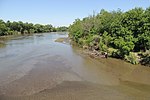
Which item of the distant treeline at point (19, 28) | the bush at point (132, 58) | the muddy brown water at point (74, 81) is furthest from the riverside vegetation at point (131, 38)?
the distant treeline at point (19, 28)

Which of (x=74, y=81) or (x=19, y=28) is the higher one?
(x=19, y=28)

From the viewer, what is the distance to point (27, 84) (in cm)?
2062

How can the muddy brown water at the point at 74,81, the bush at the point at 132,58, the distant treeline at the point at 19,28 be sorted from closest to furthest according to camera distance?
1. the muddy brown water at the point at 74,81
2. the bush at the point at 132,58
3. the distant treeline at the point at 19,28

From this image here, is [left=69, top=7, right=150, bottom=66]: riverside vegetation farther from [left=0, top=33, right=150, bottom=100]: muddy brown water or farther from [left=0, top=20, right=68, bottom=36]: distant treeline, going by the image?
[left=0, top=20, right=68, bottom=36]: distant treeline

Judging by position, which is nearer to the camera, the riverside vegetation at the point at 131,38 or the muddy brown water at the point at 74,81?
the muddy brown water at the point at 74,81

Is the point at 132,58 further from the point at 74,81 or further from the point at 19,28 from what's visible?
the point at 19,28

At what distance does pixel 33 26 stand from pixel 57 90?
12652 cm

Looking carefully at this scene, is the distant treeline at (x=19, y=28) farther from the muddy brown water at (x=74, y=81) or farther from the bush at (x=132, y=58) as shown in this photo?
the bush at (x=132, y=58)

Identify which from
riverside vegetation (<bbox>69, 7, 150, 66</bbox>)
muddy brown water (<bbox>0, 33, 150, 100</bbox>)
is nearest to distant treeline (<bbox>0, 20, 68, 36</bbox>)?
riverside vegetation (<bbox>69, 7, 150, 66</bbox>)

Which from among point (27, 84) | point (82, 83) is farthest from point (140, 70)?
point (27, 84)

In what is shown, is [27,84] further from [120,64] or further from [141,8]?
[141,8]

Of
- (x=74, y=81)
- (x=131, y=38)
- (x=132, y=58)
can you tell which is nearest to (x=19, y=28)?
(x=131, y=38)

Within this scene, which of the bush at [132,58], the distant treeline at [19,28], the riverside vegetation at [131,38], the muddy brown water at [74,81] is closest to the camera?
the muddy brown water at [74,81]

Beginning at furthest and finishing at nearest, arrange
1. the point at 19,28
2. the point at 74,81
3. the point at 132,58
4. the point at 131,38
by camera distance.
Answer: the point at 19,28, the point at 131,38, the point at 132,58, the point at 74,81
